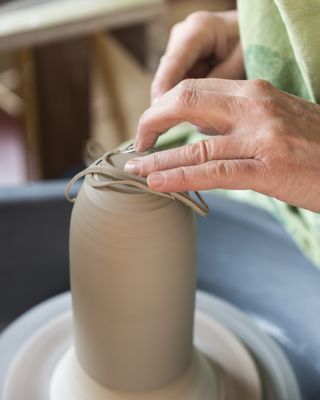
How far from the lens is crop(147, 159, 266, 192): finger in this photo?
650 mm

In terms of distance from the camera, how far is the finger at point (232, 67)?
0.99m

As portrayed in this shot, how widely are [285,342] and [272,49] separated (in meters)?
0.48

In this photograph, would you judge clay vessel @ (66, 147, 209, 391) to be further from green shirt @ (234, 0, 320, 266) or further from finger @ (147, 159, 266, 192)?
green shirt @ (234, 0, 320, 266)

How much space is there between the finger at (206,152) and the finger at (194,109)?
0.02 m

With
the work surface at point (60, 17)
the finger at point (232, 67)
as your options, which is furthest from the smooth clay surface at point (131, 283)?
the work surface at point (60, 17)

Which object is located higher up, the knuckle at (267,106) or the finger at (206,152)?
the knuckle at (267,106)

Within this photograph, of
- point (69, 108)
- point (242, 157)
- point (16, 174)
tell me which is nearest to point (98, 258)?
point (242, 157)

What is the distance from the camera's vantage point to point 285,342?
1.03m

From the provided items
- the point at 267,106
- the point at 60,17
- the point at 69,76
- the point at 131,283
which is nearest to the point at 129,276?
the point at 131,283

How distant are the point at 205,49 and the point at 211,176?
0.39 meters

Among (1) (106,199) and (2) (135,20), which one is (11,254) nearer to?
(1) (106,199)

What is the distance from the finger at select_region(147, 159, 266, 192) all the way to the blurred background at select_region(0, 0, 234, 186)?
827 millimetres

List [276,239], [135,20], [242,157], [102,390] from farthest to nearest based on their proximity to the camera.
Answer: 1. [135,20]
2. [276,239]
3. [102,390]
4. [242,157]

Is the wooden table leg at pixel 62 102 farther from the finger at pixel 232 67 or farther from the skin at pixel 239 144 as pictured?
the skin at pixel 239 144
